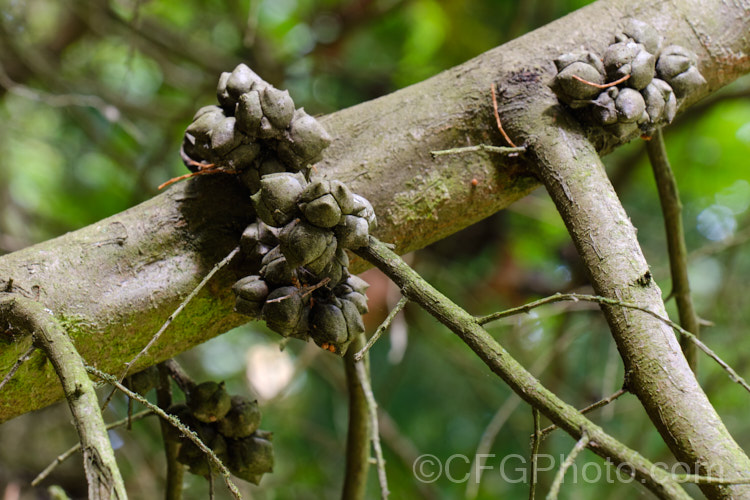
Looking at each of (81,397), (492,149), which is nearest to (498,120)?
(492,149)

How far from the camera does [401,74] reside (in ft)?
10.8

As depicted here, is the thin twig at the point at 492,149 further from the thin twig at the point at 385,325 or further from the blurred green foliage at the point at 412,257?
the blurred green foliage at the point at 412,257

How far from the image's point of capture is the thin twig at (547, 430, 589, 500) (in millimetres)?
633

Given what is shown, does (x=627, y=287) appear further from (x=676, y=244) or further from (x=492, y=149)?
(x=676, y=244)

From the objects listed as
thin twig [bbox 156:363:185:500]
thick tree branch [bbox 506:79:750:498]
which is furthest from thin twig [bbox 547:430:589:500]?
thin twig [bbox 156:363:185:500]

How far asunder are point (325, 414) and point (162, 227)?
103 inches

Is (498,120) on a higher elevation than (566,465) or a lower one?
higher

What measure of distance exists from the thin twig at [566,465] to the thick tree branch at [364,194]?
0.53 meters

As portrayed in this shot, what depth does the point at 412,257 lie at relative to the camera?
10.2ft

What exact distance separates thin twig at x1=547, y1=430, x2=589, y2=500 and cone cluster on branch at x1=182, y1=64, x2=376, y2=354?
1.19ft

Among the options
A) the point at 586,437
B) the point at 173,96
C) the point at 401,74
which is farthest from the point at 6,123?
the point at 586,437

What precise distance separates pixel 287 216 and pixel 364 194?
25cm

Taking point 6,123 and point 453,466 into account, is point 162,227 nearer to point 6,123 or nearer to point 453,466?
point 6,123

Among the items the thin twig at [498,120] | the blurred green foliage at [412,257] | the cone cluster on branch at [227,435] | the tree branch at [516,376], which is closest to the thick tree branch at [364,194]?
the thin twig at [498,120]
